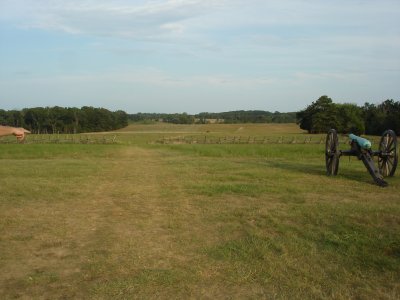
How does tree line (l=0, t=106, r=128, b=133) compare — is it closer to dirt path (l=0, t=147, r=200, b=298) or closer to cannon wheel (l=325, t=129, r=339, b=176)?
cannon wheel (l=325, t=129, r=339, b=176)

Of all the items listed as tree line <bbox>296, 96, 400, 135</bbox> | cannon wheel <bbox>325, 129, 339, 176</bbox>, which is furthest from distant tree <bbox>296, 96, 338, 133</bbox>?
cannon wheel <bbox>325, 129, 339, 176</bbox>

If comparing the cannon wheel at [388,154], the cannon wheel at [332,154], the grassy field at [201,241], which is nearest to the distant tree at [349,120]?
the cannon wheel at [332,154]

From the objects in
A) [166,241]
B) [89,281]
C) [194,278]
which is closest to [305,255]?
[194,278]

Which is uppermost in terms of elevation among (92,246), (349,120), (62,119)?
(349,120)

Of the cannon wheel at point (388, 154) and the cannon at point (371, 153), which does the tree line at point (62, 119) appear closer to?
the cannon at point (371, 153)

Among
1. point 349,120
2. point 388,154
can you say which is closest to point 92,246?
point 388,154

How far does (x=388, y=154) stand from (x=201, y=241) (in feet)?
31.2

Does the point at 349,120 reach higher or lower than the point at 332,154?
higher

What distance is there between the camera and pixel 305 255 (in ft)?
18.0

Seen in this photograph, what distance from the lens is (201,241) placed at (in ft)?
20.4

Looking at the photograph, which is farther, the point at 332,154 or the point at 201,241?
the point at 332,154

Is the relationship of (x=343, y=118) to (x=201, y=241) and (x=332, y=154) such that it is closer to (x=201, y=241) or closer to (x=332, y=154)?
(x=332, y=154)

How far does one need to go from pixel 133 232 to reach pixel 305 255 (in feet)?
9.01

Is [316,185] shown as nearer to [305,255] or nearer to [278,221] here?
[278,221]
